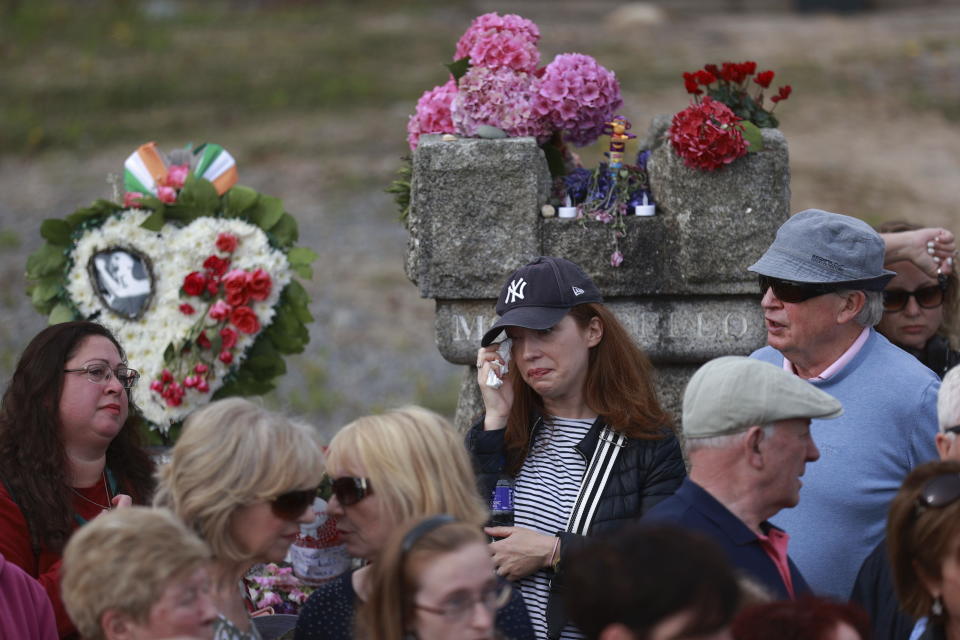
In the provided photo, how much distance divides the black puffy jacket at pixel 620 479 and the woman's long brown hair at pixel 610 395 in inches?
1.4

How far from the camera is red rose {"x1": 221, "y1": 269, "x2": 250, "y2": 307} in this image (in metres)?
5.00

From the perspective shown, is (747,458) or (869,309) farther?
(869,309)

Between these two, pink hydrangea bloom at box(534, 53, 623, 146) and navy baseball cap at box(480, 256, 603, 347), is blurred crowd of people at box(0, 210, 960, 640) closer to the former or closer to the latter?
navy baseball cap at box(480, 256, 603, 347)

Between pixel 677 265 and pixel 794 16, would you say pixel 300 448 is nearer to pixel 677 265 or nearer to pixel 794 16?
pixel 677 265

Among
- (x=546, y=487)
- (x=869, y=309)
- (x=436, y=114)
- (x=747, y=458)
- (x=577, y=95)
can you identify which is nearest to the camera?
(x=747, y=458)

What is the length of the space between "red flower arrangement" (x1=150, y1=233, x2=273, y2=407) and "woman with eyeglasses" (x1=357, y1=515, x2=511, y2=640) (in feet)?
8.79

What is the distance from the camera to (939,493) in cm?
257

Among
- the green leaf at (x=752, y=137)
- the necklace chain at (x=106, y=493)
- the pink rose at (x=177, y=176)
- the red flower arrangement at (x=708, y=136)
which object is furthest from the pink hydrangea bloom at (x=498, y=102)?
the necklace chain at (x=106, y=493)

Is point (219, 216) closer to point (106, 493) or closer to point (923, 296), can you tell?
point (106, 493)

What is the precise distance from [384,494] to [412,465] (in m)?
0.09

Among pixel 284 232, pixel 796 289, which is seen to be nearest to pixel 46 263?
pixel 284 232

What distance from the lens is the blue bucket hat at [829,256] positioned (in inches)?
141

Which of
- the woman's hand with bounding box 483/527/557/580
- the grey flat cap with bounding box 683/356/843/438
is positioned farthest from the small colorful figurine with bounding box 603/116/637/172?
the grey flat cap with bounding box 683/356/843/438

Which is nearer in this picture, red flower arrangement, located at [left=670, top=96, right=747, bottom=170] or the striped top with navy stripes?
the striped top with navy stripes
